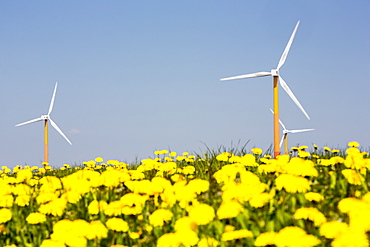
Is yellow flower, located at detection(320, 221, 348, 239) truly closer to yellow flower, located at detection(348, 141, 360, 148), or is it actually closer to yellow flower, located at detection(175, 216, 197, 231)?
yellow flower, located at detection(175, 216, 197, 231)

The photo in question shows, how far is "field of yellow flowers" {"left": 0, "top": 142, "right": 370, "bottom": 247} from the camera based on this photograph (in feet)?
12.2

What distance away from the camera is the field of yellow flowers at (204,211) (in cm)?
373

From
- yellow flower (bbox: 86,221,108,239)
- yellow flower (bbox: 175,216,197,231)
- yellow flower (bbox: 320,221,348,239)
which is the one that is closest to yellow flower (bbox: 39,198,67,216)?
yellow flower (bbox: 86,221,108,239)

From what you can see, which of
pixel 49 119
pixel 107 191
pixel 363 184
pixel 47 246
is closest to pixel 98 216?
pixel 107 191

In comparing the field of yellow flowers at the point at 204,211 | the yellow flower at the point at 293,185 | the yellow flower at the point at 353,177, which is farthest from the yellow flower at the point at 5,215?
the yellow flower at the point at 353,177

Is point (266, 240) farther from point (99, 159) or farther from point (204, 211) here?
point (99, 159)

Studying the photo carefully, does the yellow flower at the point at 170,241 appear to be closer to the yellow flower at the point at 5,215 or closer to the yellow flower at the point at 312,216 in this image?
the yellow flower at the point at 312,216

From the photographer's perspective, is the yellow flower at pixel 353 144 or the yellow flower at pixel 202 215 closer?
the yellow flower at pixel 202 215

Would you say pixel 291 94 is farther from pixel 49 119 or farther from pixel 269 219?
pixel 49 119

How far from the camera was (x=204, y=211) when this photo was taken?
4129mm

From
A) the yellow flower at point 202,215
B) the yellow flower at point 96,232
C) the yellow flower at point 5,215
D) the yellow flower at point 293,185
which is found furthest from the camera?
the yellow flower at point 5,215

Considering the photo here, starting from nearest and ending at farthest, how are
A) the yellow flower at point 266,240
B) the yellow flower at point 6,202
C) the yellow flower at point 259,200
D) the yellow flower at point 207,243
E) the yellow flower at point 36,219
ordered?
1. the yellow flower at point 266,240
2. the yellow flower at point 207,243
3. the yellow flower at point 259,200
4. the yellow flower at point 36,219
5. the yellow flower at point 6,202

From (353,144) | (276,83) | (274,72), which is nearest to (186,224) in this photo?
(353,144)

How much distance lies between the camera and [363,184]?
5.39 meters
